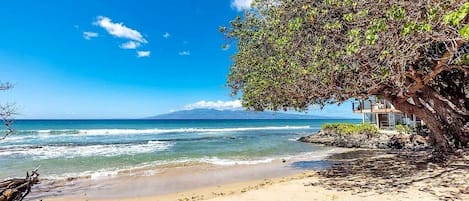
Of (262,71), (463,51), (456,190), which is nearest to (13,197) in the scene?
(262,71)

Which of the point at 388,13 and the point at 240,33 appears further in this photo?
the point at 240,33

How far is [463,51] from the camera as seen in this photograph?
7.72m

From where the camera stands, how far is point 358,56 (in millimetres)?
7695

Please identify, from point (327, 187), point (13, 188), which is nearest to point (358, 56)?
point (327, 187)

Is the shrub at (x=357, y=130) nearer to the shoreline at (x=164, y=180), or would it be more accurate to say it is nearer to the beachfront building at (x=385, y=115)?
the beachfront building at (x=385, y=115)

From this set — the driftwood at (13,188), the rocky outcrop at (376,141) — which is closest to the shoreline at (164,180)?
the driftwood at (13,188)

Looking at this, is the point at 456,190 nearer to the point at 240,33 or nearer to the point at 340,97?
the point at 340,97

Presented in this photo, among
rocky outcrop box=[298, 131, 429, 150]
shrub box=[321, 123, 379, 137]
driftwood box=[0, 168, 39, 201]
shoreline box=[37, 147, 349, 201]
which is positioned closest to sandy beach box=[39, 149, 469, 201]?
shoreline box=[37, 147, 349, 201]

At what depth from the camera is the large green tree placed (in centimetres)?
582

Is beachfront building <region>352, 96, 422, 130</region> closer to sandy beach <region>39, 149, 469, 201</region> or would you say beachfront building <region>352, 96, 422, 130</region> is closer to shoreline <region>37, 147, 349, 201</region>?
Result: shoreline <region>37, 147, 349, 201</region>

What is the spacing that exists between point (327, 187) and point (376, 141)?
17.9 metres

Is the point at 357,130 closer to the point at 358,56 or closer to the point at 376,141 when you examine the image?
the point at 376,141

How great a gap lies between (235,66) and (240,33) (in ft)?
4.31

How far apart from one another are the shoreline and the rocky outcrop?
26.8ft
